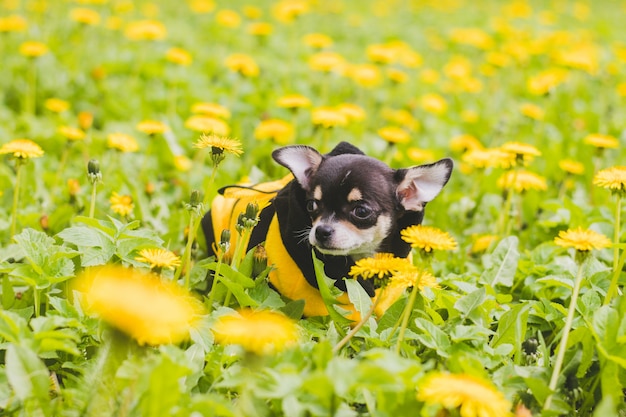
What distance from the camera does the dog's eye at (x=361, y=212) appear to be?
→ 8.53 ft

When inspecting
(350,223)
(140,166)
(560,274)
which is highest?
(350,223)

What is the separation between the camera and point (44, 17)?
662cm

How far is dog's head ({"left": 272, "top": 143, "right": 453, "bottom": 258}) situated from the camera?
8.47ft

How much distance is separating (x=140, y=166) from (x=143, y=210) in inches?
34.3

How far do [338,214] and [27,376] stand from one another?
1.20m

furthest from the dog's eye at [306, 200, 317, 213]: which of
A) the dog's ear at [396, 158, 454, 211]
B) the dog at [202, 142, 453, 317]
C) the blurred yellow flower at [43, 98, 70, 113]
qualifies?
the blurred yellow flower at [43, 98, 70, 113]

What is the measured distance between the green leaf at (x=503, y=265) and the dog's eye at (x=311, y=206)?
0.74m

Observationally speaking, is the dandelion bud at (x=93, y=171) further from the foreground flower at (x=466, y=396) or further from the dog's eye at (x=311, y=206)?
the foreground flower at (x=466, y=396)

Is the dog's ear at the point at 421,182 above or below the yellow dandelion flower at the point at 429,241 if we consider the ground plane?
below

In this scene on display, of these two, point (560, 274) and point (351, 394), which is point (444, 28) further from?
point (351, 394)

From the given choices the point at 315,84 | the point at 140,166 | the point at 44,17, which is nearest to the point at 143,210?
the point at 140,166

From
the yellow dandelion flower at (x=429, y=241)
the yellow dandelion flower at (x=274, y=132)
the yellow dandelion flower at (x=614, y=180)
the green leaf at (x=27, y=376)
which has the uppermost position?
the yellow dandelion flower at (x=614, y=180)

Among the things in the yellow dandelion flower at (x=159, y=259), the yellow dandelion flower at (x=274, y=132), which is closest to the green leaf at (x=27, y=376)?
the yellow dandelion flower at (x=159, y=259)

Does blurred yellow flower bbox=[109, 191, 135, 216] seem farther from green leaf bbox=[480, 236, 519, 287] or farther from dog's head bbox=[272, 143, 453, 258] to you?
green leaf bbox=[480, 236, 519, 287]
